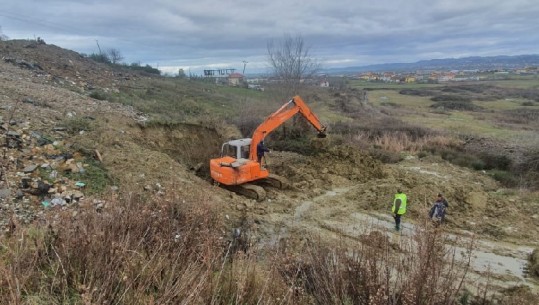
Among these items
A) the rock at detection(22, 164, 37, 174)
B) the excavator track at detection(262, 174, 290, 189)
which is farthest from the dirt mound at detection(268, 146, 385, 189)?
the rock at detection(22, 164, 37, 174)

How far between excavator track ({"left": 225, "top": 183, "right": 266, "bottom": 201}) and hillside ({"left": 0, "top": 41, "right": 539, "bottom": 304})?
0.34 metres

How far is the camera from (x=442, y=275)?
458cm

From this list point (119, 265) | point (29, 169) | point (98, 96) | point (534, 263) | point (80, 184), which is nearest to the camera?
point (119, 265)

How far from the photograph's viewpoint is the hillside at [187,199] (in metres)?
4.24

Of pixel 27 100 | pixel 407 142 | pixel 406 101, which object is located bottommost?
pixel 406 101

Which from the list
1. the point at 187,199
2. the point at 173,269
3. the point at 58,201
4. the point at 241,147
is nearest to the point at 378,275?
the point at 173,269

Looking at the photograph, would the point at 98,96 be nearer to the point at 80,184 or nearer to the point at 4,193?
the point at 80,184

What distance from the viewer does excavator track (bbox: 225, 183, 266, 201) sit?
1239 cm

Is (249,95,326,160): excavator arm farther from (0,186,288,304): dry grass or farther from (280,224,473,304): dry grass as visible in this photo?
(280,224,473,304): dry grass

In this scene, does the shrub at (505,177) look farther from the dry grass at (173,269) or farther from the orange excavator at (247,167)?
the dry grass at (173,269)

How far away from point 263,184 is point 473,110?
4965 centimetres

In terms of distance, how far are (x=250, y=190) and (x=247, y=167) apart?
78cm

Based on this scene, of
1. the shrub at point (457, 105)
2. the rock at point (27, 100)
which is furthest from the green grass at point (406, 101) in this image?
the rock at point (27, 100)

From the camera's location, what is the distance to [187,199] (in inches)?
273
